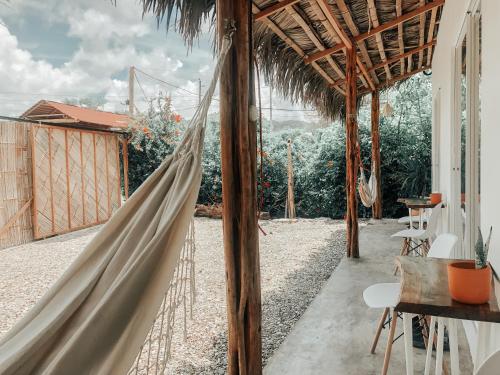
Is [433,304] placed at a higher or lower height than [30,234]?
higher

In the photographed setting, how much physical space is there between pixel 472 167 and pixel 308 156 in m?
5.68

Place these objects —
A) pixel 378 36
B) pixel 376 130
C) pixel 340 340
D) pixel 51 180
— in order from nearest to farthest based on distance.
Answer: pixel 340 340 → pixel 378 36 → pixel 51 180 → pixel 376 130

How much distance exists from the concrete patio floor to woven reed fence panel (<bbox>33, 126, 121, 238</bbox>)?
427cm

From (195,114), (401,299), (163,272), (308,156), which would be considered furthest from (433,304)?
(308,156)

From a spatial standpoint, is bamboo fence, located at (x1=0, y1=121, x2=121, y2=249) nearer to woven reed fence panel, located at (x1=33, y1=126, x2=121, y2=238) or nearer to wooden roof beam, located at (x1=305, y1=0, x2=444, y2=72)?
woven reed fence panel, located at (x1=33, y1=126, x2=121, y2=238)

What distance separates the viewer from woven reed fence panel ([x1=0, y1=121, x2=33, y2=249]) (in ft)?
17.0

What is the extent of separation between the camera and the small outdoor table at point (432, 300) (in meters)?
1.09

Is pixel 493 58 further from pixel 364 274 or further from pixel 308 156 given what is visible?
pixel 308 156

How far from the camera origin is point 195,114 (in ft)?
4.48

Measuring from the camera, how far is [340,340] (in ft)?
7.30

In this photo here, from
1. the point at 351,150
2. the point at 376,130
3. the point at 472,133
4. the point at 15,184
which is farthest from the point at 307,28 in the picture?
the point at 15,184

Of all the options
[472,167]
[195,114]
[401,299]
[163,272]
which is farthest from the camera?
[472,167]

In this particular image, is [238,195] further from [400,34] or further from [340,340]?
[400,34]

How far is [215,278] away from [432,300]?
2.88 m
